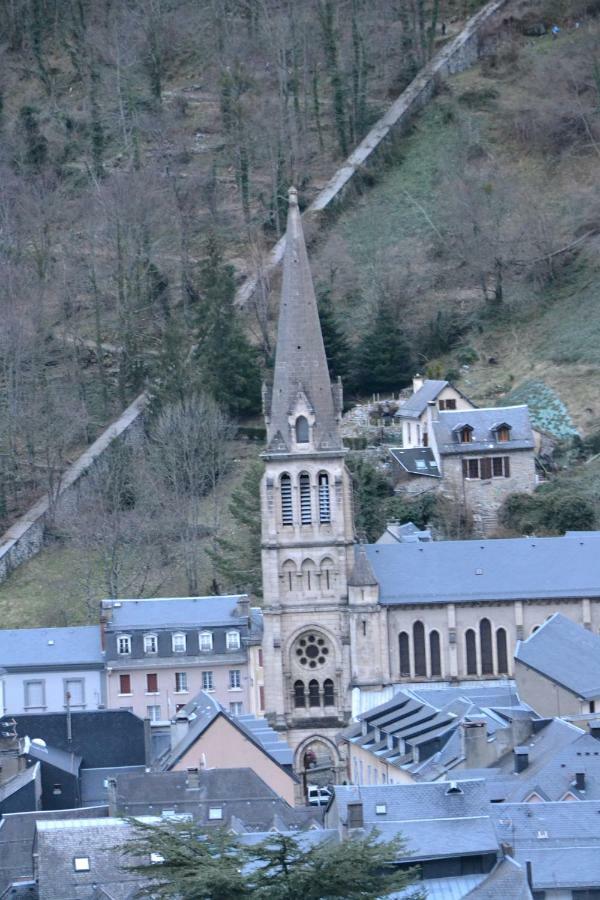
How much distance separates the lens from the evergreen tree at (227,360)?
94188mm

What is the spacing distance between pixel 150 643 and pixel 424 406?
17.1 metres

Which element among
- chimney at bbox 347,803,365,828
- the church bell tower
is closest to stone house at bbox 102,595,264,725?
the church bell tower

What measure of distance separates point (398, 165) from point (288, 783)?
51.7m

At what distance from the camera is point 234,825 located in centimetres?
5706

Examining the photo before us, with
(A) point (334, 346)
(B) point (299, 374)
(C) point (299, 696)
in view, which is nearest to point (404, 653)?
(C) point (299, 696)

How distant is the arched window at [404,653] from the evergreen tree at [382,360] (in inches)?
829

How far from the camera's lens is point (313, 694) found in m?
76.9

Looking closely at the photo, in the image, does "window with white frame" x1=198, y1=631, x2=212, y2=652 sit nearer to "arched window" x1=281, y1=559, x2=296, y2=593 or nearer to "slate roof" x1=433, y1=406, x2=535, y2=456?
"arched window" x1=281, y1=559, x2=296, y2=593

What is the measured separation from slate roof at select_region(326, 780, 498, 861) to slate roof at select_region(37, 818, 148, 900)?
4962 mm

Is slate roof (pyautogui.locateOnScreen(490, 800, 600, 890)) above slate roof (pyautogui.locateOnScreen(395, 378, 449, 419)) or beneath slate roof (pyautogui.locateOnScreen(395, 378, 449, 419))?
beneath

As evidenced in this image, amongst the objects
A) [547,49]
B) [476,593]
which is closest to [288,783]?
[476,593]

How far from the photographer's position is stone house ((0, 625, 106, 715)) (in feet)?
256

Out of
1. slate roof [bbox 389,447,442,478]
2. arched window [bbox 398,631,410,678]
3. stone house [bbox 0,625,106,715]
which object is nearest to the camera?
arched window [bbox 398,631,410,678]

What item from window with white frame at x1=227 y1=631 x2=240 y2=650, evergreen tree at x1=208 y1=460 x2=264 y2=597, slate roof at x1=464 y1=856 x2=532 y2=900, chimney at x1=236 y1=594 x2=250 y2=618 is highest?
evergreen tree at x1=208 y1=460 x2=264 y2=597
